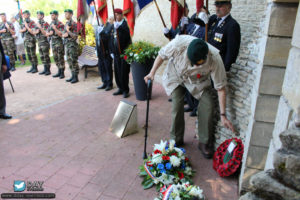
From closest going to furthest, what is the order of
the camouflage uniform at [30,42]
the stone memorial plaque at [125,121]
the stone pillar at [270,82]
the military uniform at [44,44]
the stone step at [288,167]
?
the stone step at [288,167], the stone pillar at [270,82], the stone memorial plaque at [125,121], the military uniform at [44,44], the camouflage uniform at [30,42]

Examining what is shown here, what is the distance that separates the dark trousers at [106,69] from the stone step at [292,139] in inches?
229

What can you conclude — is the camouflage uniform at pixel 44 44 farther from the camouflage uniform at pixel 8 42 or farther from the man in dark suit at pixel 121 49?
the man in dark suit at pixel 121 49

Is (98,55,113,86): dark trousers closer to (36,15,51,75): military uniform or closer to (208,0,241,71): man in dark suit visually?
(36,15,51,75): military uniform

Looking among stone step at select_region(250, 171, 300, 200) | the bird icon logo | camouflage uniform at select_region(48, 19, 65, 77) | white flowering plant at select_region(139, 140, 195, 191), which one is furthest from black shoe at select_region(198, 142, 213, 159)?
camouflage uniform at select_region(48, 19, 65, 77)

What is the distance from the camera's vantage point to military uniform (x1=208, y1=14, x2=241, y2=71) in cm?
362

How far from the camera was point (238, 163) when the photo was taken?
124 inches

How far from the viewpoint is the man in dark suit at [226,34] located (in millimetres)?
3627

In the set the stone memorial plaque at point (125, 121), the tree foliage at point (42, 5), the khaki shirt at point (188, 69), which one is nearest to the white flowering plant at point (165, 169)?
the khaki shirt at point (188, 69)

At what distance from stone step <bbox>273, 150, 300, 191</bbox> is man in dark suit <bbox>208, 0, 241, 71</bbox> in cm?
235

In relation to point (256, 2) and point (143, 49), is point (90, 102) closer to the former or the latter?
point (143, 49)

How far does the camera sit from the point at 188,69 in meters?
3.38

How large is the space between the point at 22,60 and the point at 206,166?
402 inches

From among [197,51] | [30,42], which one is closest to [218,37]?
[197,51]

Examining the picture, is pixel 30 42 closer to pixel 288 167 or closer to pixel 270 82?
pixel 270 82
